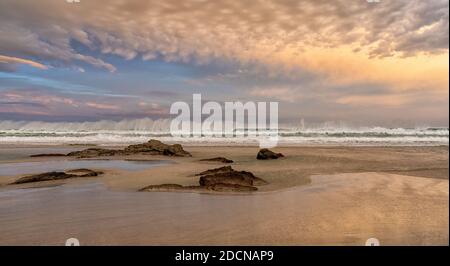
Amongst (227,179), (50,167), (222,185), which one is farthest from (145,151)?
(222,185)

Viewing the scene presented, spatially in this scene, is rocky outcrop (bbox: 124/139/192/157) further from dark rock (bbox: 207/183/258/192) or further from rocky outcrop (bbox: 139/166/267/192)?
dark rock (bbox: 207/183/258/192)

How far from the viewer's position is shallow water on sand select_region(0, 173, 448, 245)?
388cm

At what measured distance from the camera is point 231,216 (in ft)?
15.7

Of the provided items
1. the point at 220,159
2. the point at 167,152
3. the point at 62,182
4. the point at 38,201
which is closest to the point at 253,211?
the point at 38,201

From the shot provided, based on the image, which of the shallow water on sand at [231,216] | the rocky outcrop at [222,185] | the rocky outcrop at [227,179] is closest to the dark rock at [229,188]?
the rocky outcrop at [222,185]

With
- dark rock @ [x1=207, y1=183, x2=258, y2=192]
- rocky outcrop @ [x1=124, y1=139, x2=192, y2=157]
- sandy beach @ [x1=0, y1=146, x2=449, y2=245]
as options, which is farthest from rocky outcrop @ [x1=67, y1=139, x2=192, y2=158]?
dark rock @ [x1=207, y1=183, x2=258, y2=192]

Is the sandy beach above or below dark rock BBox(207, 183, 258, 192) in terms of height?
below

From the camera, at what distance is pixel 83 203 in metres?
5.78

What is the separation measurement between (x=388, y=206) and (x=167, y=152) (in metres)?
12.4

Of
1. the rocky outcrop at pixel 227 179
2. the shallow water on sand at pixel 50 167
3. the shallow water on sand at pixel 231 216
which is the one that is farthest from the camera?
the shallow water on sand at pixel 50 167

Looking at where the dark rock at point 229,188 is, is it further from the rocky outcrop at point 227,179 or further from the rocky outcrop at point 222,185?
the rocky outcrop at point 227,179

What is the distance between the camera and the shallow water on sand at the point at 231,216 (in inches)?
153

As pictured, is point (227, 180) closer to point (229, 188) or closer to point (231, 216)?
point (229, 188)
